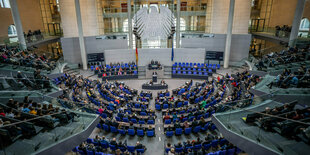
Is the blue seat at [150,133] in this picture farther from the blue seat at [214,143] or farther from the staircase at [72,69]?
the staircase at [72,69]

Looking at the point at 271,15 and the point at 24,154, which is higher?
the point at 271,15

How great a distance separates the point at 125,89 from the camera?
17531mm

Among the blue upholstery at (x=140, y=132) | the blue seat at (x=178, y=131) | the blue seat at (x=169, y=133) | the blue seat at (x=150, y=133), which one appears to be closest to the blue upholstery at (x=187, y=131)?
the blue seat at (x=178, y=131)

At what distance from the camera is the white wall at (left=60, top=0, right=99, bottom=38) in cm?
2481

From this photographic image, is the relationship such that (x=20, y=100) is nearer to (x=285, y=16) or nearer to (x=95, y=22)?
(x=95, y=22)

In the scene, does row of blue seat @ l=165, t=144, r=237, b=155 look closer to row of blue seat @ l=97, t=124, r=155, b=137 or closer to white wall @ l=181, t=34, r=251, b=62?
row of blue seat @ l=97, t=124, r=155, b=137

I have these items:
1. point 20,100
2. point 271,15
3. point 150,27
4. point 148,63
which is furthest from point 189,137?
point 271,15

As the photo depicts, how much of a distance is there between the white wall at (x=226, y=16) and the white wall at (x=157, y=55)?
5.56 meters

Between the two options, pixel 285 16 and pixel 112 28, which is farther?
pixel 112 28

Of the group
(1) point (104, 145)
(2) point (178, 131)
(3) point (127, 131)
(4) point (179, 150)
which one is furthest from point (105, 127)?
(4) point (179, 150)

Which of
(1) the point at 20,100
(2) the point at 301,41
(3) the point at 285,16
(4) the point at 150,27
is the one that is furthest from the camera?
(3) the point at 285,16

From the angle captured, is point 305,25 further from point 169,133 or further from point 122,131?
point 122,131

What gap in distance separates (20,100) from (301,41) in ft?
76.8

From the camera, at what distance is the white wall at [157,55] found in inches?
974
